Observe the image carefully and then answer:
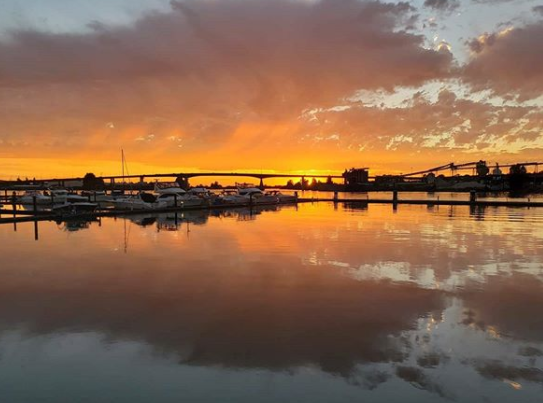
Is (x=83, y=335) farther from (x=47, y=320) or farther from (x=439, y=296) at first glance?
(x=439, y=296)

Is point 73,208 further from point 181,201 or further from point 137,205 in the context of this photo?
point 181,201

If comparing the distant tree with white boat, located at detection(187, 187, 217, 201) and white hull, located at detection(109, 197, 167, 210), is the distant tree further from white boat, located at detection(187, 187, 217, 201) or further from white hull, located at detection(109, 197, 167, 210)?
white hull, located at detection(109, 197, 167, 210)

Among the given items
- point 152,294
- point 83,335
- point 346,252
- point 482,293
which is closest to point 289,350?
point 83,335

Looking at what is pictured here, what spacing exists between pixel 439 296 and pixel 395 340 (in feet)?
11.5

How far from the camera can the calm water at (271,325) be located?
6.41 m

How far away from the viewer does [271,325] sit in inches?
346

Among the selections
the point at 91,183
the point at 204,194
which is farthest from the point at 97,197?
the point at 91,183

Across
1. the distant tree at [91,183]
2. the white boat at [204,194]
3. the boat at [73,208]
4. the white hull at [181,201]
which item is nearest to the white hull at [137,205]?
the white hull at [181,201]

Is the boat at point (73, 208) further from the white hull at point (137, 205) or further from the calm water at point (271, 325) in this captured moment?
the calm water at point (271, 325)

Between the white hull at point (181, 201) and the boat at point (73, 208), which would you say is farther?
the white hull at point (181, 201)

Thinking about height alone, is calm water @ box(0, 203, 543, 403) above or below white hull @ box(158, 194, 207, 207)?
below

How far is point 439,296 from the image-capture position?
10984mm

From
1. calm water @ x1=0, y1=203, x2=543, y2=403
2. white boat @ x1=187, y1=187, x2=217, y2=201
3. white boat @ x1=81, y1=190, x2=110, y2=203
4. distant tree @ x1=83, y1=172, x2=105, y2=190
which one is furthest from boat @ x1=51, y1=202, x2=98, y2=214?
distant tree @ x1=83, y1=172, x2=105, y2=190

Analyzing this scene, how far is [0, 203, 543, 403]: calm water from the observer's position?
641cm
